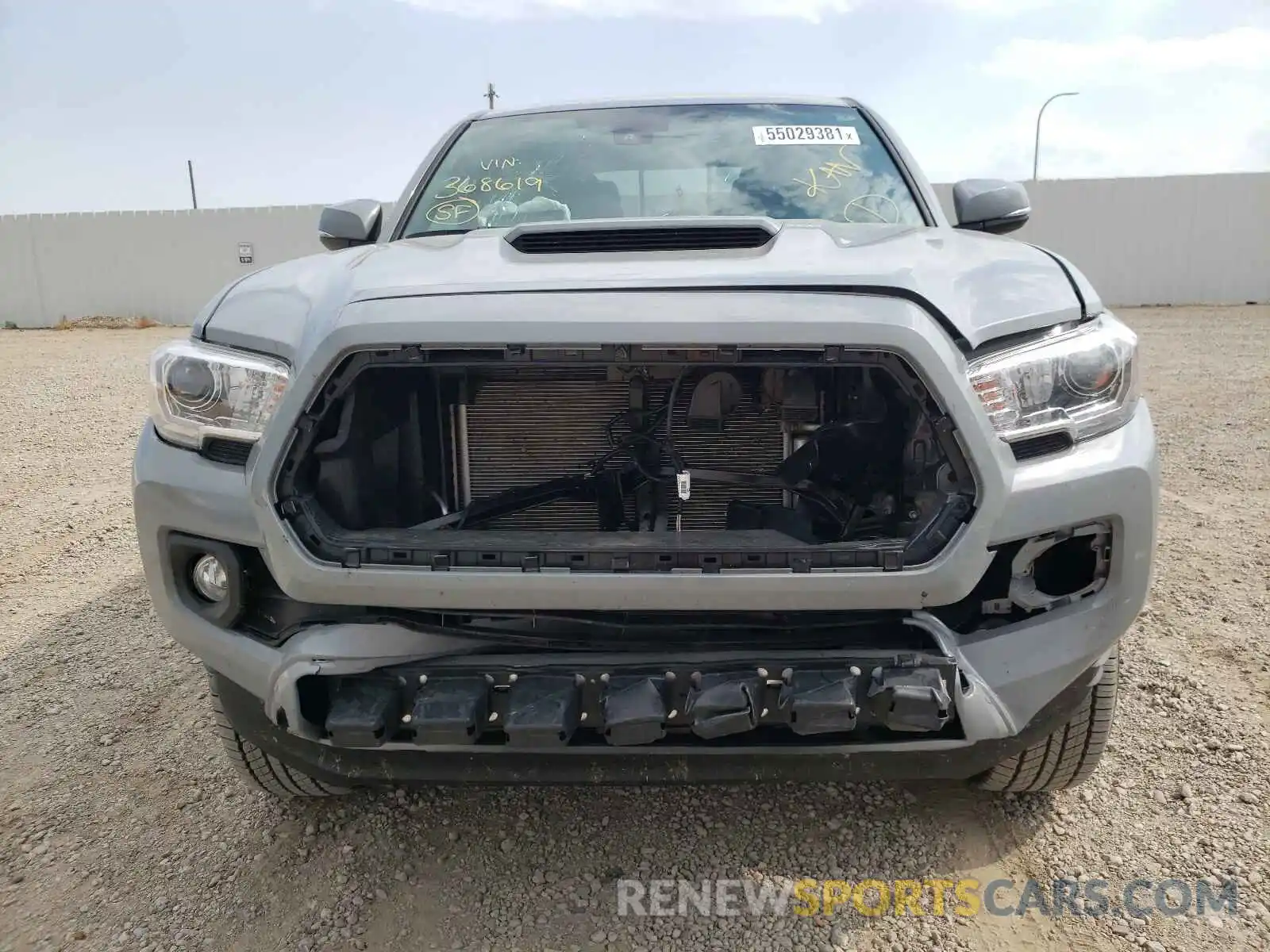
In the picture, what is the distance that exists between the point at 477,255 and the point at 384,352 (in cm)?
40

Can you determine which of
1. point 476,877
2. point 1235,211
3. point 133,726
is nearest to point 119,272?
point 133,726

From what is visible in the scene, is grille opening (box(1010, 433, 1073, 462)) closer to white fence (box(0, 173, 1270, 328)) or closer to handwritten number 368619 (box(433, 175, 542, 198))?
handwritten number 368619 (box(433, 175, 542, 198))

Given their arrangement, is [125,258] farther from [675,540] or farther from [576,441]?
[675,540]

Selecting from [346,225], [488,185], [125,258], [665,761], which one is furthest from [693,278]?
[125,258]

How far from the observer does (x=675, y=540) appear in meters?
1.76

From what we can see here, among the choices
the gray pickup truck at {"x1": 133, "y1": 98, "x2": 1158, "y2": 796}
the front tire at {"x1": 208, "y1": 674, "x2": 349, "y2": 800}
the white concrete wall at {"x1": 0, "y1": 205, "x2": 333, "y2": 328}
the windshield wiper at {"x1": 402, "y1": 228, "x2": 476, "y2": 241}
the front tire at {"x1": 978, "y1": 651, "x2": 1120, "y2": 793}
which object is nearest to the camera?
the gray pickup truck at {"x1": 133, "y1": 98, "x2": 1158, "y2": 796}

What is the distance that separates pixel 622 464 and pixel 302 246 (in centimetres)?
1921

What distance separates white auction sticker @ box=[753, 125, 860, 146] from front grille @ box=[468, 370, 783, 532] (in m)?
1.21

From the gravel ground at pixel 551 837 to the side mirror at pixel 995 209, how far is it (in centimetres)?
158

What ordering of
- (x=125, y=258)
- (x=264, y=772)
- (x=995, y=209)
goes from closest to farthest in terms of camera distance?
(x=264, y=772) → (x=995, y=209) → (x=125, y=258)

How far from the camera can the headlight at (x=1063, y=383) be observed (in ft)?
5.46

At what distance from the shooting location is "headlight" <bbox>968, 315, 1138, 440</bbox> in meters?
1.66

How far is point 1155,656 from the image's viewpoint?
3039 millimetres

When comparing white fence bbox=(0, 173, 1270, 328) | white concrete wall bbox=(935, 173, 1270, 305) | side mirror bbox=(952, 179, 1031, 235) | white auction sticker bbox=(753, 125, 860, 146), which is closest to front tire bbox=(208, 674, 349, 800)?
white auction sticker bbox=(753, 125, 860, 146)
